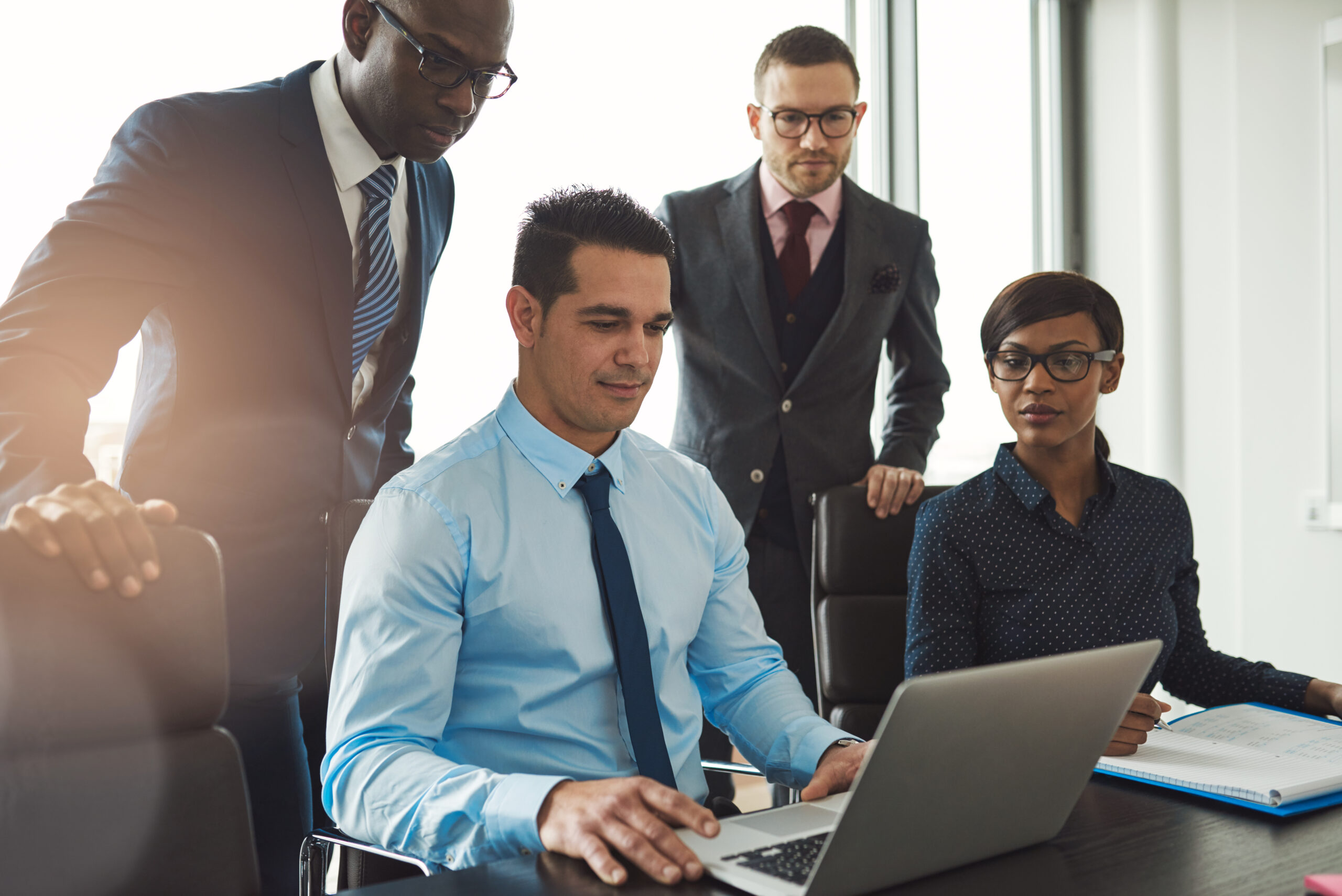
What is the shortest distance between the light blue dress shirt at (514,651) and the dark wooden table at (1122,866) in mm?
129

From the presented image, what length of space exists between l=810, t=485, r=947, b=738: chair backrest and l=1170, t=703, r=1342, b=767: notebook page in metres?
0.59

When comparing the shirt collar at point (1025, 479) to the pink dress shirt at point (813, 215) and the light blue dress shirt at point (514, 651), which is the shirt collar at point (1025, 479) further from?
the pink dress shirt at point (813, 215)

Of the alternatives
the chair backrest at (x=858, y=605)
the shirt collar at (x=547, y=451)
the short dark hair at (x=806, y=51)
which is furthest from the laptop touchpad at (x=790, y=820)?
the short dark hair at (x=806, y=51)

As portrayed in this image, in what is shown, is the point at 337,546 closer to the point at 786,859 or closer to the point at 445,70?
the point at 445,70

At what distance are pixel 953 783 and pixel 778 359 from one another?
1.62 meters

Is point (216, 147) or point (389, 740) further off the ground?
point (216, 147)

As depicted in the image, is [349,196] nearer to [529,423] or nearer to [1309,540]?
[529,423]

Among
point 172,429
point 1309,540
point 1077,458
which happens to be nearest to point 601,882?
point 172,429

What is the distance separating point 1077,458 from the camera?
72.9 inches

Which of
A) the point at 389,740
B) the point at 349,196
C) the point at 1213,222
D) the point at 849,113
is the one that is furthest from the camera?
the point at 1213,222

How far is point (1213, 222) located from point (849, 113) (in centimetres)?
224

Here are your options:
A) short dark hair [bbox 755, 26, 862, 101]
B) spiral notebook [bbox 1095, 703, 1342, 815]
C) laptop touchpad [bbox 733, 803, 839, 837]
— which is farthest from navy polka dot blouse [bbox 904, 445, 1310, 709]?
short dark hair [bbox 755, 26, 862, 101]

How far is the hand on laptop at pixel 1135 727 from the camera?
4.01ft

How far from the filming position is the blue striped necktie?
6.02ft
